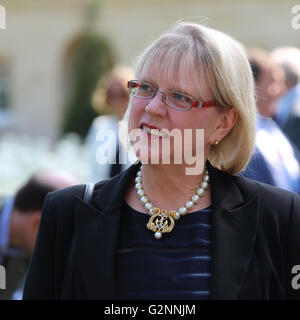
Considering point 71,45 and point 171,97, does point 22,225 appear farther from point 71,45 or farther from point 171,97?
point 71,45

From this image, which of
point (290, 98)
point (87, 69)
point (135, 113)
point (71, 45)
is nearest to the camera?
point (135, 113)

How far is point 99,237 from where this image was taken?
7.30 ft

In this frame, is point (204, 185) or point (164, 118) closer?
point (164, 118)

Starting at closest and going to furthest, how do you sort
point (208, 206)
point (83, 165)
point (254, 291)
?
point (254, 291) < point (208, 206) < point (83, 165)

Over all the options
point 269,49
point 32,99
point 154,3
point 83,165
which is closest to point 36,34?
point 32,99

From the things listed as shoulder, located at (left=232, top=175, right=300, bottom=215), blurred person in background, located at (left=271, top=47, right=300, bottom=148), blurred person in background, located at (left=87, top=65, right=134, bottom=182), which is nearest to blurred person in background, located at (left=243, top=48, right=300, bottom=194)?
blurred person in background, located at (left=271, top=47, right=300, bottom=148)

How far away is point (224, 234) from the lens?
87.4 inches

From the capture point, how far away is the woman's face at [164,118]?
224 cm

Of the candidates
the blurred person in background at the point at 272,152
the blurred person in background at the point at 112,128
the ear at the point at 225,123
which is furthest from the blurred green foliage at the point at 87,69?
the ear at the point at 225,123

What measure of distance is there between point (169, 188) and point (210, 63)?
454 mm

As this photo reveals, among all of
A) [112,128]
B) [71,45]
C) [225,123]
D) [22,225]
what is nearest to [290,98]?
[112,128]

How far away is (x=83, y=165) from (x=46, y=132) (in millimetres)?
11261

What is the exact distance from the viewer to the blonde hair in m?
2.24
